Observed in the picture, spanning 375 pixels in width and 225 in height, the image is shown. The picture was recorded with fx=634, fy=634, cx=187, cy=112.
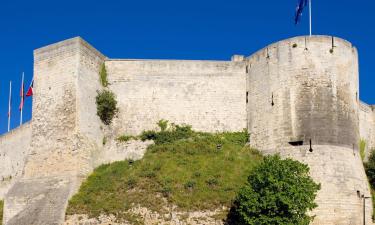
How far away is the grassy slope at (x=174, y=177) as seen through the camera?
24844 mm

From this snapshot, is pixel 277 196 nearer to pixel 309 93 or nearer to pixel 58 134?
pixel 309 93

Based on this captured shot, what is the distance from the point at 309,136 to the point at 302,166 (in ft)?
9.90

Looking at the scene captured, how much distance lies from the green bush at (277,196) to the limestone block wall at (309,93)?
360 cm

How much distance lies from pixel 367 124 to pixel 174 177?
1233 cm

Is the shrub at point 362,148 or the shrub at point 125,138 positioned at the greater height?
the shrub at point 125,138

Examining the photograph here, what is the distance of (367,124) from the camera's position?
33031mm

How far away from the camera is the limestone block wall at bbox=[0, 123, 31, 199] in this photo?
34844 millimetres

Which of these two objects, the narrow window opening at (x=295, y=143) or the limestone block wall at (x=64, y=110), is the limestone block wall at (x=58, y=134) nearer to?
the limestone block wall at (x=64, y=110)

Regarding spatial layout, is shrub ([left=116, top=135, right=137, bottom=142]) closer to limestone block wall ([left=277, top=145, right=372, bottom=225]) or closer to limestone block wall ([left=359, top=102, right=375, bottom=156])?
limestone block wall ([left=277, top=145, right=372, bottom=225])

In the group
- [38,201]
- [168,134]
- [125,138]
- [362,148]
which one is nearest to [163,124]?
[168,134]

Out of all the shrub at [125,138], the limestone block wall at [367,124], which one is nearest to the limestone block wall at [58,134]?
the shrub at [125,138]

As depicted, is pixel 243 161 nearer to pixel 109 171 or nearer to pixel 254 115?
pixel 254 115

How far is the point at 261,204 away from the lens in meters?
21.8

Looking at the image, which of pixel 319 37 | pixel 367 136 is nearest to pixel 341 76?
pixel 319 37
